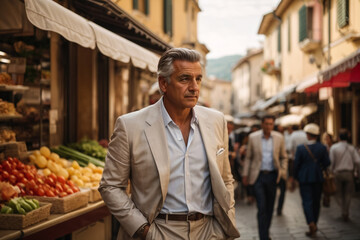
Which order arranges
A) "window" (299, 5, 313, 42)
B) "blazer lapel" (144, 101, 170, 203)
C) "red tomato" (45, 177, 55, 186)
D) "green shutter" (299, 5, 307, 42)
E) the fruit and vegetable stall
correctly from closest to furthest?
"blazer lapel" (144, 101, 170, 203) → the fruit and vegetable stall → "red tomato" (45, 177, 55, 186) → "window" (299, 5, 313, 42) → "green shutter" (299, 5, 307, 42)

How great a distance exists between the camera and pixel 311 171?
7.58 metres

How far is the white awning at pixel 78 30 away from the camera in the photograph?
4.33 metres

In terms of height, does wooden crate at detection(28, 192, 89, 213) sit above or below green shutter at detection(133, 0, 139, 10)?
below

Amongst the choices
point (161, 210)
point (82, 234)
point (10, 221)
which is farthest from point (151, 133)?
point (82, 234)

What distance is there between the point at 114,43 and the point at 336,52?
460 inches

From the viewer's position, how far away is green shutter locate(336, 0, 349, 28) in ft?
44.4

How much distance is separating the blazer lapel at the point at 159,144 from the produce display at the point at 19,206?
1991 millimetres

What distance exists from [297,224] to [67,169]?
463cm

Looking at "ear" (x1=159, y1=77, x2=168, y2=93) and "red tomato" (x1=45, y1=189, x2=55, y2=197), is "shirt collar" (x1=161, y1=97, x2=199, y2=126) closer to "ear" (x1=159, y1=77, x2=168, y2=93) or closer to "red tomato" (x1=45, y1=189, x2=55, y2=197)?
"ear" (x1=159, y1=77, x2=168, y2=93)

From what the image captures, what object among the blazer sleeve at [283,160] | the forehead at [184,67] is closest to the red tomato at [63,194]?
the forehead at [184,67]

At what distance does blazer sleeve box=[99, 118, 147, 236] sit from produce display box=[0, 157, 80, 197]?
221 cm

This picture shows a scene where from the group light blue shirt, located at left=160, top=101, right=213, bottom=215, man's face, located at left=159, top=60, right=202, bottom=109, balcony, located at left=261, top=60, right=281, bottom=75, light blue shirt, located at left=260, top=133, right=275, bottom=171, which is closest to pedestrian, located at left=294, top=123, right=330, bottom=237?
light blue shirt, located at left=260, top=133, right=275, bottom=171

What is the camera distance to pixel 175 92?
2.91 meters

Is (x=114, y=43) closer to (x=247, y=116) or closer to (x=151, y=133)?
(x=151, y=133)
